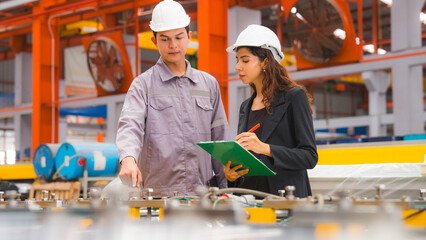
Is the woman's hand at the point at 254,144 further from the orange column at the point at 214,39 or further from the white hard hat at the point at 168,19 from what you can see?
the orange column at the point at 214,39

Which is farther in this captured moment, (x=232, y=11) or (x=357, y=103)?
(x=357, y=103)

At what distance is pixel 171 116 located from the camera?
2439mm

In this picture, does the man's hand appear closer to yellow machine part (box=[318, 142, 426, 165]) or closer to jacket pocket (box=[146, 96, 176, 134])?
jacket pocket (box=[146, 96, 176, 134])

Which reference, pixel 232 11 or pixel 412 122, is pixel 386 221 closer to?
pixel 412 122

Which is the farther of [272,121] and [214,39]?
[214,39]

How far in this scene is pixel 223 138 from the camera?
2516 millimetres

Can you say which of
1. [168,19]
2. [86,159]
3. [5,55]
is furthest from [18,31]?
[168,19]

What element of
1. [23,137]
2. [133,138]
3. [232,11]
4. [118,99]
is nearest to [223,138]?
[133,138]

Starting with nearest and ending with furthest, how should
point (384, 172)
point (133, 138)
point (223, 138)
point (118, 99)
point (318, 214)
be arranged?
point (318, 214)
point (133, 138)
point (223, 138)
point (384, 172)
point (118, 99)

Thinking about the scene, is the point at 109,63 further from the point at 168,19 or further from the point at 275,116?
the point at 275,116

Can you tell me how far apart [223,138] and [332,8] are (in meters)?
4.82

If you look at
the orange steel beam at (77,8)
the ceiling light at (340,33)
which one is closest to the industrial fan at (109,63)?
the orange steel beam at (77,8)

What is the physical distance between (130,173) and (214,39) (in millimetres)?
6065

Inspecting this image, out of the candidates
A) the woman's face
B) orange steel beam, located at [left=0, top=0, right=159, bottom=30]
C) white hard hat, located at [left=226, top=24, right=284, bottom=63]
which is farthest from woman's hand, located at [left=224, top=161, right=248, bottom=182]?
orange steel beam, located at [left=0, top=0, right=159, bottom=30]
